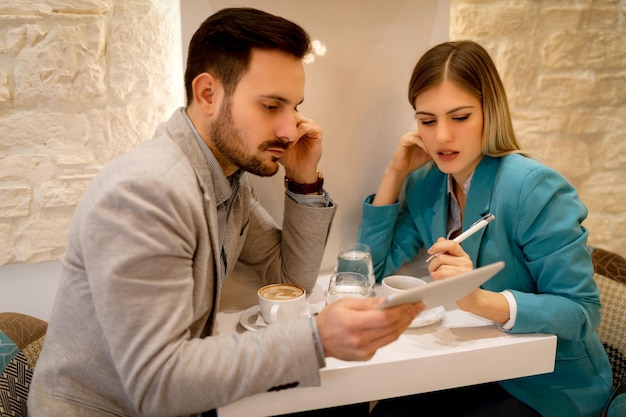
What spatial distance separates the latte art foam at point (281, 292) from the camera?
1279mm

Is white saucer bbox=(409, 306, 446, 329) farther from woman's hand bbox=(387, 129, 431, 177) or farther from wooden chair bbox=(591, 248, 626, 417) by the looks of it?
wooden chair bbox=(591, 248, 626, 417)

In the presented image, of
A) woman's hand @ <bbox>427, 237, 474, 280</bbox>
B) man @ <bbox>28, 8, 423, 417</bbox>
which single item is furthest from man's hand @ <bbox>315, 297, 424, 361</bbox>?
woman's hand @ <bbox>427, 237, 474, 280</bbox>

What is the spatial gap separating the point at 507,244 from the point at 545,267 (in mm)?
115

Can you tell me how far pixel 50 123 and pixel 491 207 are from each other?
4.18 feet

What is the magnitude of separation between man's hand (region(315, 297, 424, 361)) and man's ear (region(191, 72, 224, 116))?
0.52m

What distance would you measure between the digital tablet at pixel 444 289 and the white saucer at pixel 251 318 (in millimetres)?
434

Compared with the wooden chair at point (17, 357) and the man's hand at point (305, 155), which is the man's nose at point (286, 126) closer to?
the man's hand at point (305, 155)

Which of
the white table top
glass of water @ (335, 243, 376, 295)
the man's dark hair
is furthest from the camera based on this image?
glass of water @ (335, 243, 376, 295)

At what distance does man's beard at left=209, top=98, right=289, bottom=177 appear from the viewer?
1.15 metres

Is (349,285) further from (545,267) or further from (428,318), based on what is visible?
(545,267)

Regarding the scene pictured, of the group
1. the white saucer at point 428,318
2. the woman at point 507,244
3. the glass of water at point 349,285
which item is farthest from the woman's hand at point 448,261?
the glass of water at point 349,285

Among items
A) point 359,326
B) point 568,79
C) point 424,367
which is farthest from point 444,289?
point 568,79

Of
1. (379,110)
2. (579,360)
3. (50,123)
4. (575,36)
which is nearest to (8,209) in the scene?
(50,123)

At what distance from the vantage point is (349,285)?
4.48 feet
